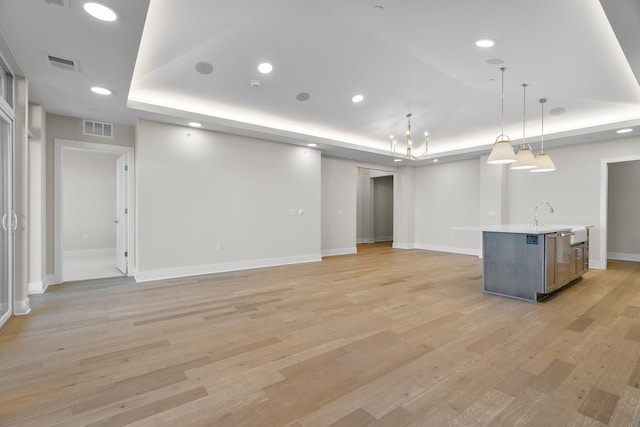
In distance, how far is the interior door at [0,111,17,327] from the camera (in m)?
3.32

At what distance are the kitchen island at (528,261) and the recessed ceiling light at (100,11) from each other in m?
4.75

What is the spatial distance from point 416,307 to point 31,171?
558 centimetres

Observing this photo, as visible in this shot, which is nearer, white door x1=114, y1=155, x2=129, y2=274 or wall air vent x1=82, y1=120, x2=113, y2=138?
wall air vent x1=82, y1=120, x2=113, y2=138

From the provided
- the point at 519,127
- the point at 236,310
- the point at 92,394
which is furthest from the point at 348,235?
the point at 92,394

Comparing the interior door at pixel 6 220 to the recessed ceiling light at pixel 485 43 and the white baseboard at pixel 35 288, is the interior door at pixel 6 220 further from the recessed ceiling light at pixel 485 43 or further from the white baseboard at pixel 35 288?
the recessed ceiling light at pixel 485 43

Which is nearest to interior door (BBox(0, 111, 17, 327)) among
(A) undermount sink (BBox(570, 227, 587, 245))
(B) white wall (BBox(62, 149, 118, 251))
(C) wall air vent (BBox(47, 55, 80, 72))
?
(C) wall air vent (BBox(47, 55, 80, 72))

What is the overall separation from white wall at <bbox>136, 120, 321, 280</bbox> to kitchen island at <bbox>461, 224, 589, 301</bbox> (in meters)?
3.91

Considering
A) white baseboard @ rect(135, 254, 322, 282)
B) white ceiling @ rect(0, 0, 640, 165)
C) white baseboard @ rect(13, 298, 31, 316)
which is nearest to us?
white ceiling @ rect(0, 0, 640, 165)

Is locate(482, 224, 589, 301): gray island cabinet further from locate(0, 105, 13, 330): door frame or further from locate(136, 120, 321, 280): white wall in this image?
locate(0, 105, 13, 330): door frame

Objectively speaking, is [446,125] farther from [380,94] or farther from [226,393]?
[226,393]

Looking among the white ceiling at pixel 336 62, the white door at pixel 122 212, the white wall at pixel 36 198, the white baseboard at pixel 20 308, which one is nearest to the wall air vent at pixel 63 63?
the white ceiling at pixel 336 62

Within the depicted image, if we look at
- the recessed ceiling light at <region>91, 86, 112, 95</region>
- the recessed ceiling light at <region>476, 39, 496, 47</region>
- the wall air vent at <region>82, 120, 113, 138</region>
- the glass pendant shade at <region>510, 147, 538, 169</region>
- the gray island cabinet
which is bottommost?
the gray island cabinet

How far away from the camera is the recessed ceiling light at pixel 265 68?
4504mm

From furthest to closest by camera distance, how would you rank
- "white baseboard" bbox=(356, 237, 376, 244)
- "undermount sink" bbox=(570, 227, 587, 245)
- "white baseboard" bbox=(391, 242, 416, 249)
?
"white baseboard" bbox=(356, 237, 376, 244) → "white baseboard" bbox=(391, 242, 416, 249) → "undermount sink" bbox=(570, 227, 587, 245)
